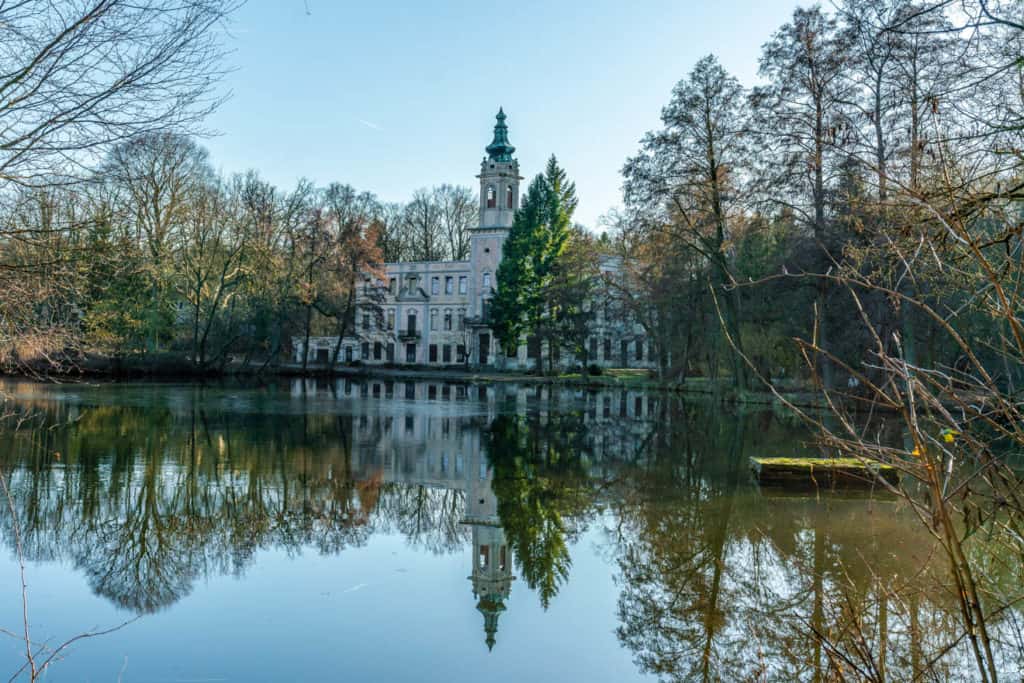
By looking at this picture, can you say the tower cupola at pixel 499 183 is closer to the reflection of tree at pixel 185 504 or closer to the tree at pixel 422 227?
the tree at pixel 422 227

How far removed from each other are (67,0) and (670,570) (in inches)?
244

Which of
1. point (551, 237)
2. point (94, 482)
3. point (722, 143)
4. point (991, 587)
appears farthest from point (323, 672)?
point (551, 237)

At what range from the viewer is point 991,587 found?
6789 mm

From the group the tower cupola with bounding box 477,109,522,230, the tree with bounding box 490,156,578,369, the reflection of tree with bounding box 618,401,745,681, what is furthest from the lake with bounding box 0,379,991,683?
the tower cupola with bounding box 477,109,522,230

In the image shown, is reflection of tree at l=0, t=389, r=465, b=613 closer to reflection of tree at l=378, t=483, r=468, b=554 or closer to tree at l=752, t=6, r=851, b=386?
reflection of tree at l=378, t=483, r=468, b=554

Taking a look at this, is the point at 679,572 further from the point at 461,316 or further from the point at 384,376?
the point at 461,316

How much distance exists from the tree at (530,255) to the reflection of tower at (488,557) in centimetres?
3730

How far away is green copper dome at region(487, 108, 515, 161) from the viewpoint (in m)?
56.1

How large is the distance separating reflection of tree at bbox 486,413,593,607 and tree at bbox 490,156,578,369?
97.4 feet

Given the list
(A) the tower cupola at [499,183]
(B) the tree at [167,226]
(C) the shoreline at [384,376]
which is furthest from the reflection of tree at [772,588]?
(A) the tower cupola at [499,183]

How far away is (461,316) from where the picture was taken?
60.3 metres

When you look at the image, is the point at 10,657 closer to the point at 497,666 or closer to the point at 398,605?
the point at 398,605

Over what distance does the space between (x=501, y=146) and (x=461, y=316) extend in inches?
478

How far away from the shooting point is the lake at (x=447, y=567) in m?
5.47
